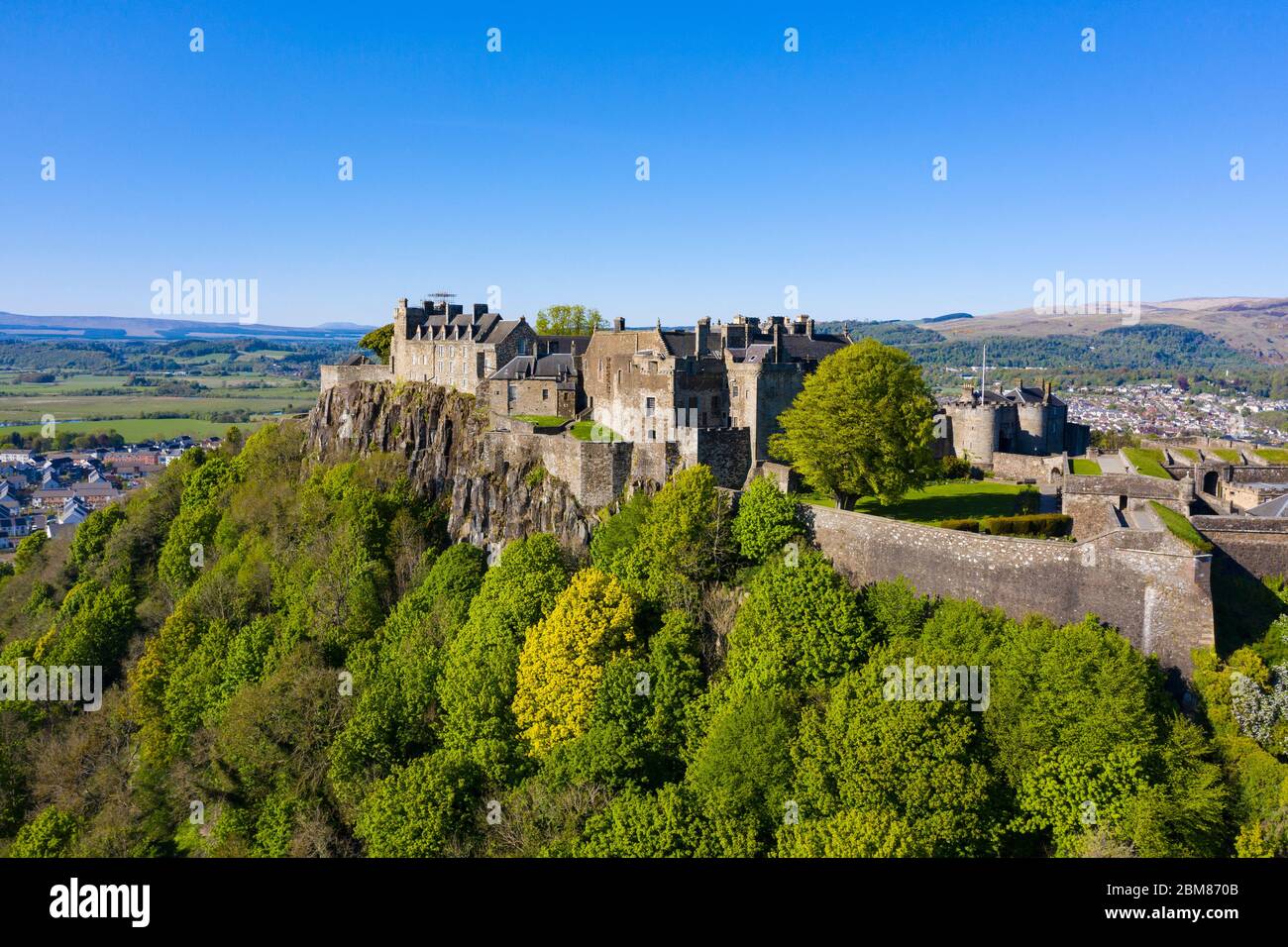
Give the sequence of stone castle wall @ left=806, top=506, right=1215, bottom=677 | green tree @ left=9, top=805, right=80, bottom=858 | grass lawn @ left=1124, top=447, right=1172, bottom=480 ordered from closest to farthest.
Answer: stone castle wall @ left=806, top=506, right=1215, bottom=677 < green tree @ left=9, top=805, right=80, bottom=858 < grass lawn @ left=1124, top=447, right=1172, bottom=480

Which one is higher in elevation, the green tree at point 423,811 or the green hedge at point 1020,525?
the green hedge at point 1020,525

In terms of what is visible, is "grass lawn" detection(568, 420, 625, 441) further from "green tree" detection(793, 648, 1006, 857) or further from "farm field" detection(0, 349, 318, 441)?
"farm field" detection(0, 349, 318, 441)

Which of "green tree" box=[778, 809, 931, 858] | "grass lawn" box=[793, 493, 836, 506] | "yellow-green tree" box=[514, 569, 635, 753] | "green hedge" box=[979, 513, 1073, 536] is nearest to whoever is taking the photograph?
"green tree" box=[778, 809, 931, 858]

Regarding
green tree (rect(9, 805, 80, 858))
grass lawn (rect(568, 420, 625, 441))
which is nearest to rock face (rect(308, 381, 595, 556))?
grass lawn (rect(568, 420, 625, 441))

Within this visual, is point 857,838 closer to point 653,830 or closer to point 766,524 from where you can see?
point 653,830

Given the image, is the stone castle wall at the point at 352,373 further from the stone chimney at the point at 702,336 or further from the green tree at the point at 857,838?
the green tree at the point at 857,838

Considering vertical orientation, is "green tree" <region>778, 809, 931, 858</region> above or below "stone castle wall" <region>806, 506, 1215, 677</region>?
below

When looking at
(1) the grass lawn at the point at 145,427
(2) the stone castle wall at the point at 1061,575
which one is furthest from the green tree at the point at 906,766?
(1) the grass lawn at the point at 145,427
